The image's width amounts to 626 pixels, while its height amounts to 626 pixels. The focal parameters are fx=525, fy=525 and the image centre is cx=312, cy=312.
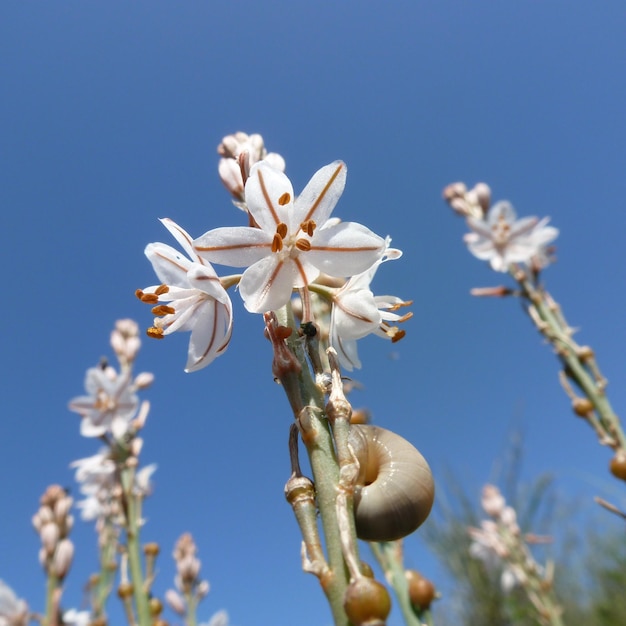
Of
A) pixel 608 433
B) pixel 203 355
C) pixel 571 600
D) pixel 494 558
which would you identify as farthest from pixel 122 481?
pixel 571 600

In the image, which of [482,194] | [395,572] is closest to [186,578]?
[395,572]

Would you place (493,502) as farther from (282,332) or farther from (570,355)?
(282,332)

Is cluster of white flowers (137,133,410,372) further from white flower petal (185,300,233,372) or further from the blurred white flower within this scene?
the blurred white flower

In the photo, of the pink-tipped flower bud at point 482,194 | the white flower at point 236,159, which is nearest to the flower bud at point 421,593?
the white flower at point 236,159

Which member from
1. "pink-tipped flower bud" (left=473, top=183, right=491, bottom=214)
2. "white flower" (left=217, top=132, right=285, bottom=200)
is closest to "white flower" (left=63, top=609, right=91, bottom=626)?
"white flower" (left=217, top=132, right=285, bottom=200)

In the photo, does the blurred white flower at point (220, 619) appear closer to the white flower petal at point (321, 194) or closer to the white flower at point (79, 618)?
the white flower at point (79, 618)

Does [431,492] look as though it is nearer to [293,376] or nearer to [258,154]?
[293,376]
